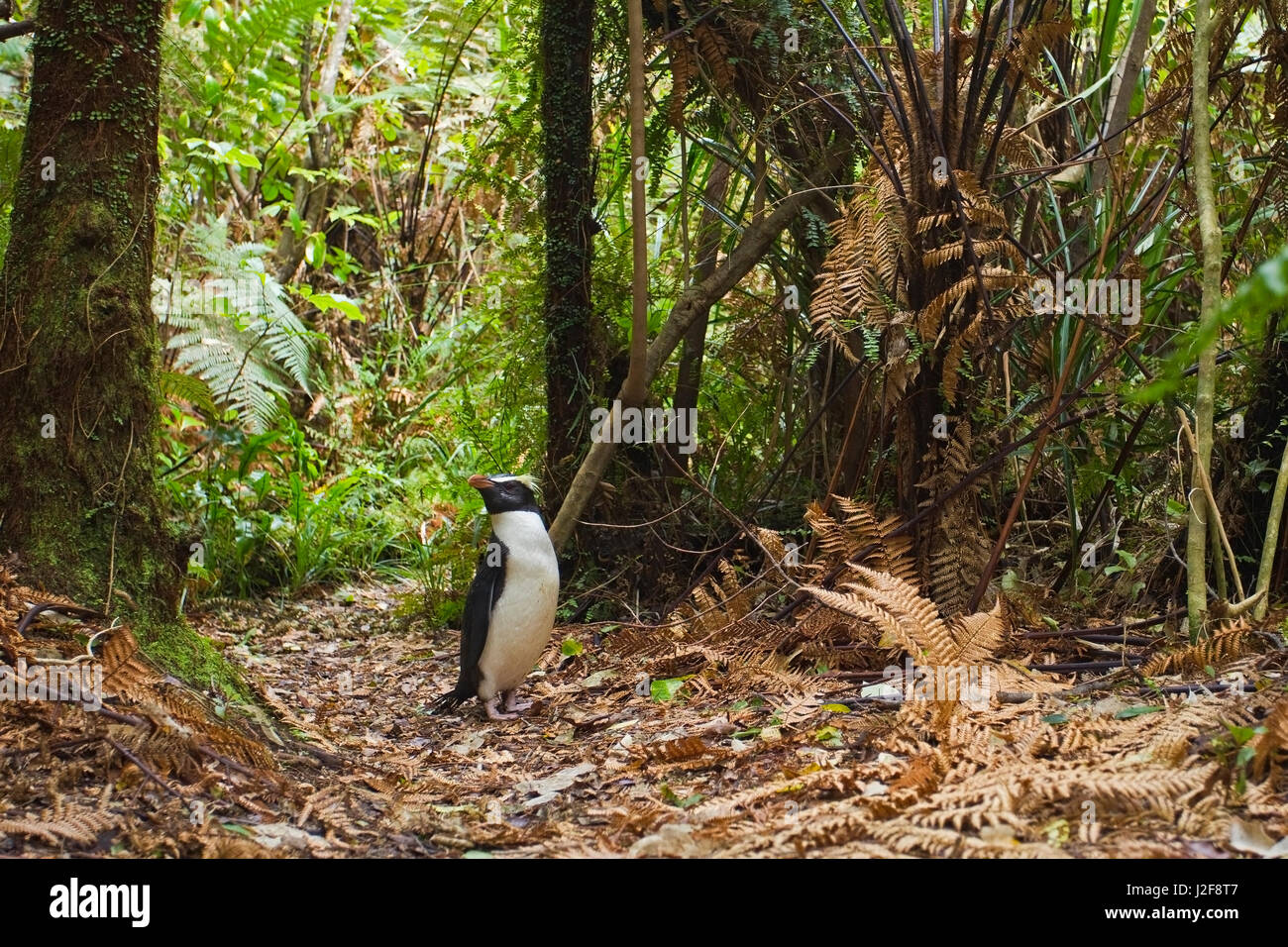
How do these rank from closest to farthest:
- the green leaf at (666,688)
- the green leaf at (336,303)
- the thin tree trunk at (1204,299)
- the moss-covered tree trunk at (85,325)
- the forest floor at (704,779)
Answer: the forest floor at (704,779) → the thin tree trunk at (1204,299) → the moss-covered tree trunk at (85,325) → the green leaf at (666,688) → the green leaf at (336,303)

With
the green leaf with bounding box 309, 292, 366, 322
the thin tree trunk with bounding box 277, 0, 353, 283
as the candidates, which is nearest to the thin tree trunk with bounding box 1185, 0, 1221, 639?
the green leaf with bounding box 309, 292, 366, 322

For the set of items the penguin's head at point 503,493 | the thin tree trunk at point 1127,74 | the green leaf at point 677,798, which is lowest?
the green leaf at point 677,798

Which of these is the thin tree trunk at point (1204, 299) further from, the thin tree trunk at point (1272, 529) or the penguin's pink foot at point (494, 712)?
the penguin's pink foot at point (494, 712)

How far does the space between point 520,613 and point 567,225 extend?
1899 mm

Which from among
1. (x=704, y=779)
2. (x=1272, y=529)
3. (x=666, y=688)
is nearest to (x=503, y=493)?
(x=666, y=688)

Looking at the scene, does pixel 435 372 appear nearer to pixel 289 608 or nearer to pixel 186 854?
pixel 289 608

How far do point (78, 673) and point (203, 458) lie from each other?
5.04m

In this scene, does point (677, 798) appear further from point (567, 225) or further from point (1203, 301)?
point (567, 225)

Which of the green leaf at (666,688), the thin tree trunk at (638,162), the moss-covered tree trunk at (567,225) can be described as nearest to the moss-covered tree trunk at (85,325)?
the green leaf at (666,688)

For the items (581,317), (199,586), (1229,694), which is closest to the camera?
(1229,694)

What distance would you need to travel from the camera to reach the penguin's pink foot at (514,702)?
162 inches

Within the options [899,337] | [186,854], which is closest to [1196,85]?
[899,337]

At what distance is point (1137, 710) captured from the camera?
259 cm

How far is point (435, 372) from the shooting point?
8.77 m
